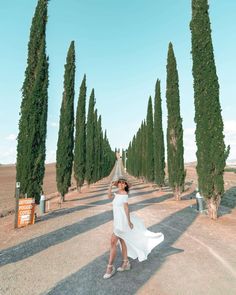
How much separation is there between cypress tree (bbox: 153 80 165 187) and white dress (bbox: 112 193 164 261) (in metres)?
20.1

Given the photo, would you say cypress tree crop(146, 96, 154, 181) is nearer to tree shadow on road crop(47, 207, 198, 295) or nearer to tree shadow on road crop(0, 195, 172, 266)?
tree shadow on road crop(0, 195, 172, 266)

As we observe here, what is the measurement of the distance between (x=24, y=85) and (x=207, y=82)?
9140 millimetres

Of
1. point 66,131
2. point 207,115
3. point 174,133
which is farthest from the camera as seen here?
point 66,131

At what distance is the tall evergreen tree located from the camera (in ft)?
41.0

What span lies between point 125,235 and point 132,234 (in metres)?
0.21

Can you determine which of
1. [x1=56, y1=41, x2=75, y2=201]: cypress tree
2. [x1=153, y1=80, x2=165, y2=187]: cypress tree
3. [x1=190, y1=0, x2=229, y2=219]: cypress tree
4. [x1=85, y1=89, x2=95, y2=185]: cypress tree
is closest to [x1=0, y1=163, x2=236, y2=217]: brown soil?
[x1=56, y1=41, x2=75, y2=201]: cypress tree

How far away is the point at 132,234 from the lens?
18.8 feet

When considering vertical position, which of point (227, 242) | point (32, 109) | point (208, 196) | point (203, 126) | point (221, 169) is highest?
point (32, 109)

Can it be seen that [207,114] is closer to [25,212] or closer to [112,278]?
[25,212]

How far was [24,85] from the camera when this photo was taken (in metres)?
13.3

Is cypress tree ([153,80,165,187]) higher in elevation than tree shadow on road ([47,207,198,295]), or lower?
higher

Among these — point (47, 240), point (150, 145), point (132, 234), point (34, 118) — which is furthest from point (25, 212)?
point (150, 145)

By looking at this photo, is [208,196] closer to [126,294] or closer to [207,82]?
[207,82]

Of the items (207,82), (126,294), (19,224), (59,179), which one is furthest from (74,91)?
(126,294)
